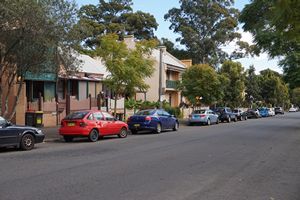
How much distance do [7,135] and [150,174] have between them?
7.20 metres

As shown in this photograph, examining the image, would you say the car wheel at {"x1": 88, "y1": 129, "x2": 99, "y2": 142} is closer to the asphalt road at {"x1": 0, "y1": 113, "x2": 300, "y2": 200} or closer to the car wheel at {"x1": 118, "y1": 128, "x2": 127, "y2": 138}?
the car wheel at {"x1": 118, "y1": 128, "x2": 127, "y2": 138}

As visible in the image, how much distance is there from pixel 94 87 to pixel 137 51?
7.65m

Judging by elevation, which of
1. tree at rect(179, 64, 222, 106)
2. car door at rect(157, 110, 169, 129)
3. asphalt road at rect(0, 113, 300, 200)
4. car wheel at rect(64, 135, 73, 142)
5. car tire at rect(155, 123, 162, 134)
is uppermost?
tree at rect(179, 64, 222, 106)

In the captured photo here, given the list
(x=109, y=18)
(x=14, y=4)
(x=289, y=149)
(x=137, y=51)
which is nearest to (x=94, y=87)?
(x=137, y=51)

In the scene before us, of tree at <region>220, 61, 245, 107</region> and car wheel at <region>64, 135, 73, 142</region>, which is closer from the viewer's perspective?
car wheel at <region>64, 135, 73, 142</region>

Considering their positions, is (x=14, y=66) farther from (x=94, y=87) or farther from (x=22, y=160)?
(x=94, y=87)

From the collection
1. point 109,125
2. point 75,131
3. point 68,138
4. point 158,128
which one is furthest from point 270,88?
point 75,131

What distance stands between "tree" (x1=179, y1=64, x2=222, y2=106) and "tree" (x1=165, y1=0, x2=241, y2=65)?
77.2 feet

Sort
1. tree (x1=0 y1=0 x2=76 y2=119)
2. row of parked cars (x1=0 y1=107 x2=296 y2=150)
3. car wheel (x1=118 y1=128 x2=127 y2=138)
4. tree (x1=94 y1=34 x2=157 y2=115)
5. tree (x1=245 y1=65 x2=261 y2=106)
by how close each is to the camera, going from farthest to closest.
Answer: tree (x1=245 y1=65 x2=261 y2=106) < tree (x1=94 y1=34 x2=157 y2=115) < car wheel (x1=118 y1=128 x2=127 y2=138) < tree (x1=0 y1=0 x2=76 y2=119) < row of parked cars (x1=0 y1=107 x2=296 y2=150)

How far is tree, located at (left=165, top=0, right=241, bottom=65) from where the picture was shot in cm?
6469

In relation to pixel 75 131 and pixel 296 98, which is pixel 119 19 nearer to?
pixel 75 131

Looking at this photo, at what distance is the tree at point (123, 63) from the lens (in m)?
27.2

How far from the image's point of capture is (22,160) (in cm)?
1306

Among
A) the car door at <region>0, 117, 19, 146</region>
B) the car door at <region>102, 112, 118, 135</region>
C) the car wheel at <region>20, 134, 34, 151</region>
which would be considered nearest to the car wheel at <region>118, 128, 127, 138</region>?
the car door at <region>102, 112, 118, 135</region>
